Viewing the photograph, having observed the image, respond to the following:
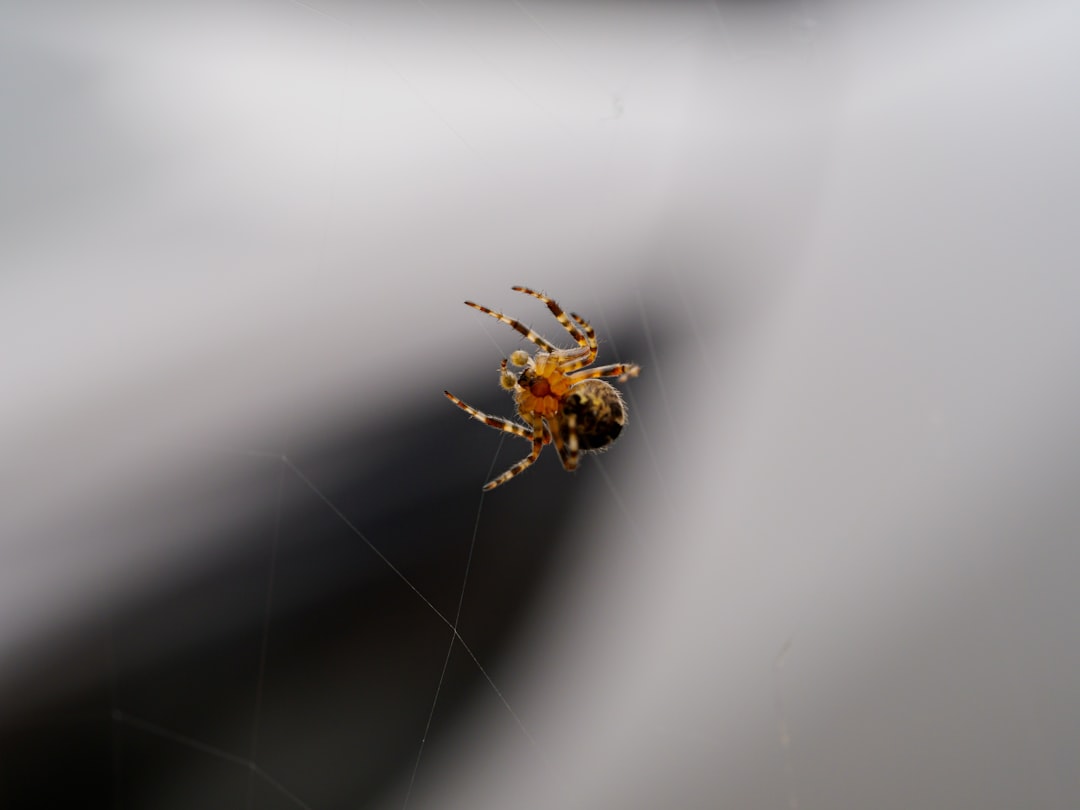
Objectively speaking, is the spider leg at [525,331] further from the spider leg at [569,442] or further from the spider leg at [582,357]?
the spider leg at [569,442]

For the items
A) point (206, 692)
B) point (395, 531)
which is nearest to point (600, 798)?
point (395, 531)

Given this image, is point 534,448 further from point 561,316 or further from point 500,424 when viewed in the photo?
point 561,316

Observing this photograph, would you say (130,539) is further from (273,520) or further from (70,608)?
(273,520)

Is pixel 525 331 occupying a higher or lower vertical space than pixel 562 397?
higher

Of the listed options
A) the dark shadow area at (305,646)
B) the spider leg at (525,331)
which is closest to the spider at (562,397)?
the spider leg at (525,331)

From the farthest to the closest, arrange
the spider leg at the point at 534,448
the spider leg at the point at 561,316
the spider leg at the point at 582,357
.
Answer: the spider leg at the point at 582,357 < the spider leg at the point at 534,448 < the spider leg at the point at 561,316

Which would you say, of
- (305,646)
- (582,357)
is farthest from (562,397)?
(305,646)
